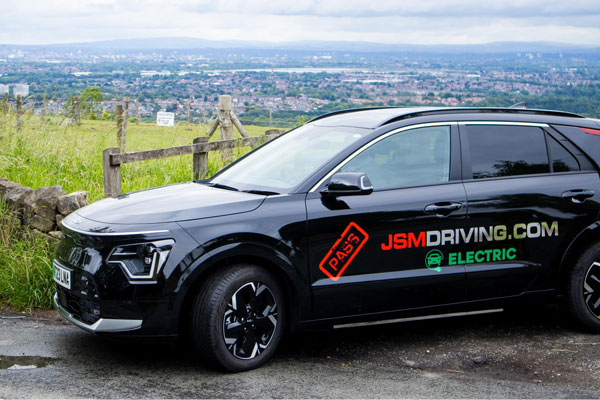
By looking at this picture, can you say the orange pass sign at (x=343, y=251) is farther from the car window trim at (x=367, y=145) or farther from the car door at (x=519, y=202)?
the car door at (x=519, y=202)

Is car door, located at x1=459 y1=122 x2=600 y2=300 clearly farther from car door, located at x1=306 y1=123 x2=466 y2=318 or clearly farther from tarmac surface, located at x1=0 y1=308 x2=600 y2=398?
tarmac surface, located at x1=0 y1=308 x2=600 y2=398

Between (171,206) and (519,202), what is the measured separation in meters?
2.56

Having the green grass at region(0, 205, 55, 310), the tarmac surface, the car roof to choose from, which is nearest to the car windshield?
the car roof

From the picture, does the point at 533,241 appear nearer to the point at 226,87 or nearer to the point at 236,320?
the point at 236,320

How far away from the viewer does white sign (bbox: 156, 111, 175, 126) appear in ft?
55.0

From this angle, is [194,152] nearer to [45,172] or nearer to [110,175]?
[110,175]

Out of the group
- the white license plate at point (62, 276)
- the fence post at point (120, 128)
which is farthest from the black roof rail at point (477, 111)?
the fence post at point (120, 128)

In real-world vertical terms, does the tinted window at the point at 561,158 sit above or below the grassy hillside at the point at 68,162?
above

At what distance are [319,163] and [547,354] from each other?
2.20m

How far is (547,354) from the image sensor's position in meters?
5.41

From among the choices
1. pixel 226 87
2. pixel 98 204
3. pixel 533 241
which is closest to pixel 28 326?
pixel 98 204

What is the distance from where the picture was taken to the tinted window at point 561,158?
5.77 meters

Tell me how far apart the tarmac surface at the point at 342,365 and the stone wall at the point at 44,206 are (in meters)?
1.30

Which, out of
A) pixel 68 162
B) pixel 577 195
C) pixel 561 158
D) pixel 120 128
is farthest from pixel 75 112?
pixel 577 195
